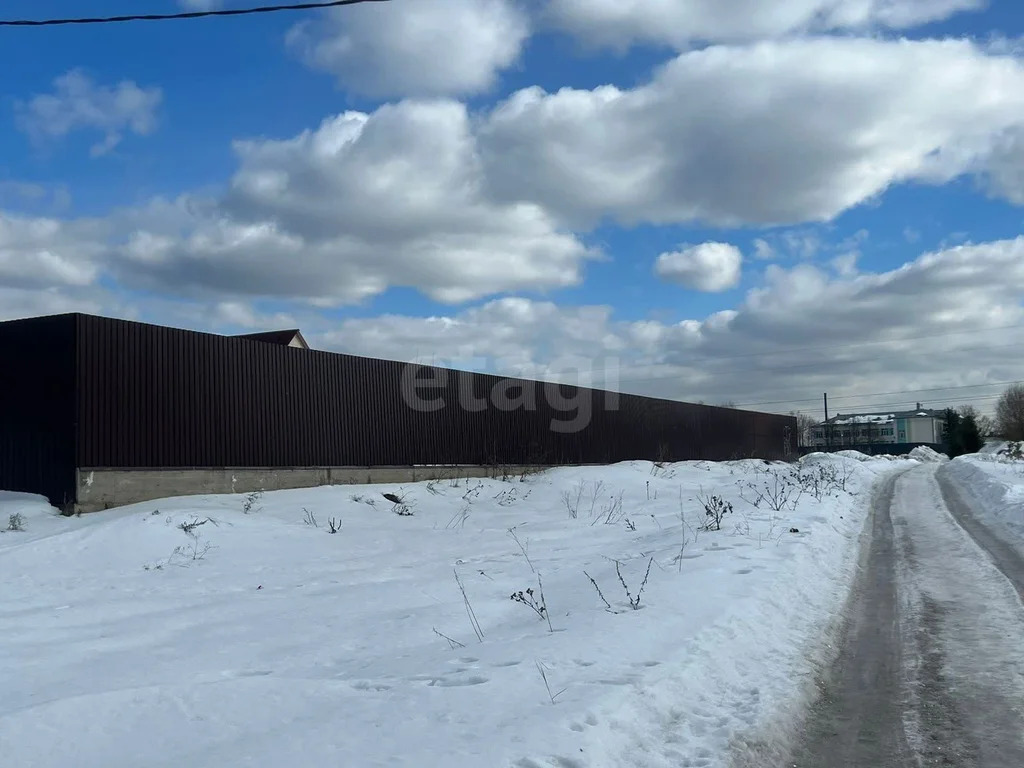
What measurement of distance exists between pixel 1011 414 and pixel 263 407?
92413 mm

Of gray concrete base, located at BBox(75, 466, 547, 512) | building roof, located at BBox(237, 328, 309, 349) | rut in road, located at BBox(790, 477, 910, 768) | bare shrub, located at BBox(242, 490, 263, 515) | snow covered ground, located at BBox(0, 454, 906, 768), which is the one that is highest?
building roof, located at BBox(237, 328, 309, 349)

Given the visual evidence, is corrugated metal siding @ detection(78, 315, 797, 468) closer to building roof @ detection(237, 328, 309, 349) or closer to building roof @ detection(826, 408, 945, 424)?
building roof @ detection(237, 328, 309, 349)

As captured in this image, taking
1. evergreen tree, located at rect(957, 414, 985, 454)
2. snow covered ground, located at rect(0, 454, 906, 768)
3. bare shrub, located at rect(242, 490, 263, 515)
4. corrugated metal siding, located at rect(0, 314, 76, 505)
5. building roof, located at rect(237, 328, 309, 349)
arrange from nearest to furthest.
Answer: snow covered ground, located at rect(0, 454, 906, 768), corrugated metal siding, located at rect(0, 314, 76, 505), bare shrub, located at rect(242, 490, 263, 515), building roof, located at rect(237, 328, 309, 349), evergreen tree, located at rect(957, 414, 985, 454)

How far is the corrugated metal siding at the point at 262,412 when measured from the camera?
1495 cm

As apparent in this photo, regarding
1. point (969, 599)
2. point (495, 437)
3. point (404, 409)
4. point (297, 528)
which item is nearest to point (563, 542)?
point (297, 528)

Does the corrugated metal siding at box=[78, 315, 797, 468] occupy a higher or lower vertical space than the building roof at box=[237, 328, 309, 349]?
lower

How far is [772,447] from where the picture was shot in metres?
57.1

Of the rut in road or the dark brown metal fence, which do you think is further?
the dark brown metal fence

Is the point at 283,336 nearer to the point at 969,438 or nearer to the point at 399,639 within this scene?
the point at 399,639

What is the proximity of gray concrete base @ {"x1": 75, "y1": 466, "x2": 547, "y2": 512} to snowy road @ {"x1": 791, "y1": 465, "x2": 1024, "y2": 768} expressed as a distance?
1241 centimetres

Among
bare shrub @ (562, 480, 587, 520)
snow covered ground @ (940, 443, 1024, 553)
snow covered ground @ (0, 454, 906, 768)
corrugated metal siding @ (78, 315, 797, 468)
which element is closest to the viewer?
snow covered ground @ (0, 454, 906, 768)

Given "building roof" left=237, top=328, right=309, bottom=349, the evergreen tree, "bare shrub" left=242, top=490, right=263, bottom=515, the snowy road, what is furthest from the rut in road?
the evergreen tree

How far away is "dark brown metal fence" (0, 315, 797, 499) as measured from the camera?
48.2ft

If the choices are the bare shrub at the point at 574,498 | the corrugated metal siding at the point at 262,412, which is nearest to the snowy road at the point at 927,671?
the bare shrub at the point at 574,498
